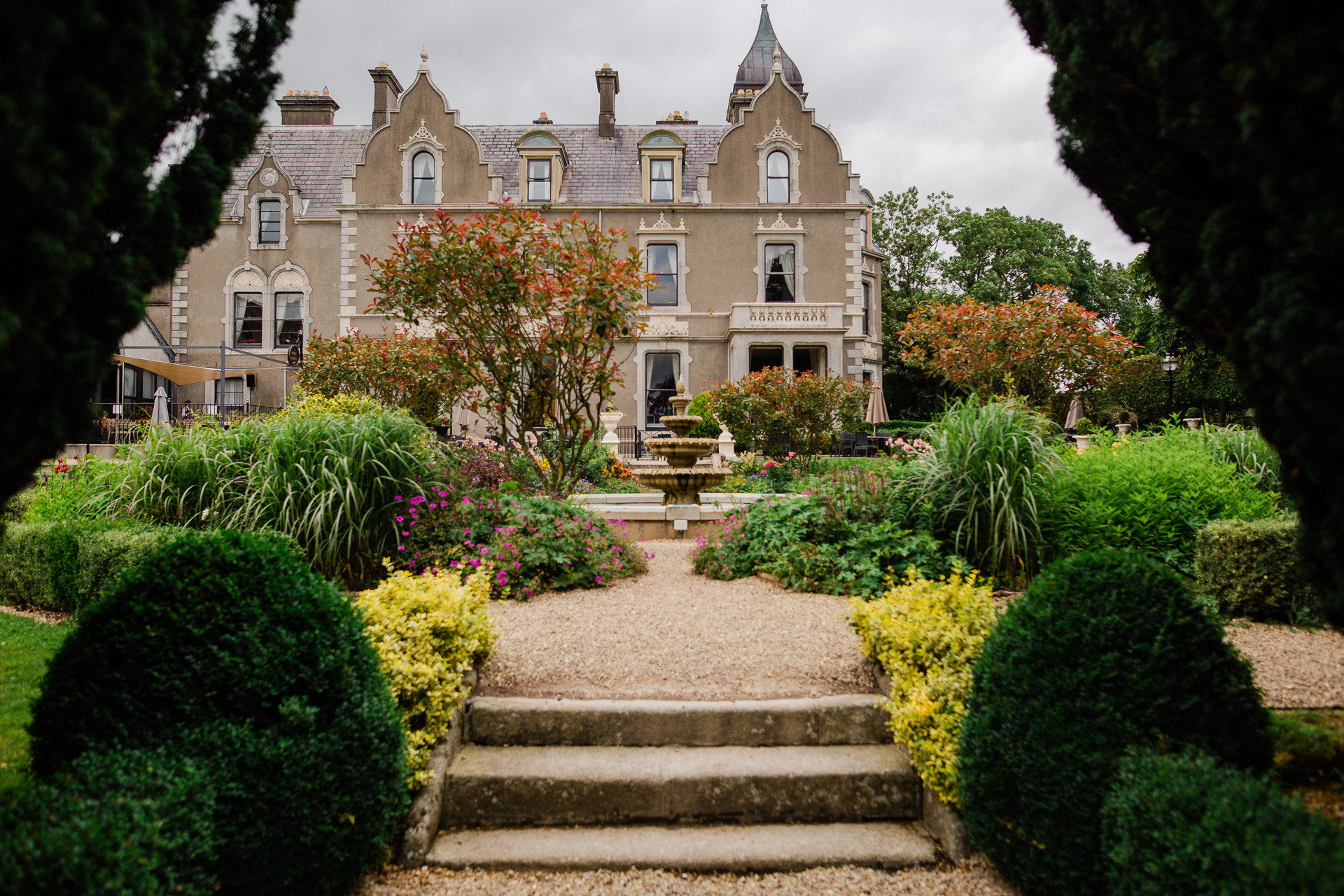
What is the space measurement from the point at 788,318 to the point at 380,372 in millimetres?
12377

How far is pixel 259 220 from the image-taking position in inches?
917

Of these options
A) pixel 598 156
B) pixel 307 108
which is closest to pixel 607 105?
pixel 598 156

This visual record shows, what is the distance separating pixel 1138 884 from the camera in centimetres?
203

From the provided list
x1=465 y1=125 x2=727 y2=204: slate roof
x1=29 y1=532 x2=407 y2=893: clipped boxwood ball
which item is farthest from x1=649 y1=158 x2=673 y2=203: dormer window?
x1=29 y1=532 x2=407 y2=893: clipped boxwood ball

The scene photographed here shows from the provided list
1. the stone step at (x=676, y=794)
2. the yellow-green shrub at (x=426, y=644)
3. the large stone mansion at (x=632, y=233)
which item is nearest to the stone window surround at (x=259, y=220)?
the large stone mansion at (x=632, y=233)

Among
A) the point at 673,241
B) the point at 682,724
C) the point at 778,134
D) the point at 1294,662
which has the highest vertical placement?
the point at 778,134

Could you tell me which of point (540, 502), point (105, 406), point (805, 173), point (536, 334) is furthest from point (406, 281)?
point (805, 173)

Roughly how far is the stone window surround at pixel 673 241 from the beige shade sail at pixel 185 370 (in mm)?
12008

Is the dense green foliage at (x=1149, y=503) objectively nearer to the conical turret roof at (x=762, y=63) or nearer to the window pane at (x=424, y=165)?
the window pane at (x=424, y=165)

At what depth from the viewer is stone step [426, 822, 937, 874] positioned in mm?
2773

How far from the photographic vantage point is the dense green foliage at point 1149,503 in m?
5.53

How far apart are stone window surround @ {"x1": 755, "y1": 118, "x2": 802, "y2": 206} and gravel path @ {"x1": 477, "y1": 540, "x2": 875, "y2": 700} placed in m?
19.6

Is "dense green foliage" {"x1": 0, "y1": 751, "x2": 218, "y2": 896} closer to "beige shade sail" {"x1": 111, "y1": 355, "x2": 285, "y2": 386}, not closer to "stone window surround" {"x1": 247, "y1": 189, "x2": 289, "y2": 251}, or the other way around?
"beige shade sail" {"x1": 111, "y1": 355, "x2": 285, "y2": 386}

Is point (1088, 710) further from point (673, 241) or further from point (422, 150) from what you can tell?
point (422, 150)
